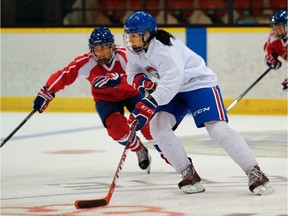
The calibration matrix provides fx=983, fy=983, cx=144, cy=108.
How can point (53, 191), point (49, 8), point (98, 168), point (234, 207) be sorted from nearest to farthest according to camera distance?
point (234, 207) < point (53, 191) < point (98, 168) < point (49, 8)

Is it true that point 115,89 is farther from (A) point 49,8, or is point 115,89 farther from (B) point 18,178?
(A) point 49,8

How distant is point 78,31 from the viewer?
9.56 meters

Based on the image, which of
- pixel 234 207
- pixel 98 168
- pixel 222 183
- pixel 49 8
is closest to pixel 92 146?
pixel 98 168

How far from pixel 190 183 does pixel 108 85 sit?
3.45ft

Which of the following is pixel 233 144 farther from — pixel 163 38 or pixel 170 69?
pixel 163 38

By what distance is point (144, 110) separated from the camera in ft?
14.3

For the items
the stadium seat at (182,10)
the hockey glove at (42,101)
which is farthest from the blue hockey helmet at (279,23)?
the hockey glove at (42,101)

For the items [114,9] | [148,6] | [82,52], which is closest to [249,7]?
[148,6]

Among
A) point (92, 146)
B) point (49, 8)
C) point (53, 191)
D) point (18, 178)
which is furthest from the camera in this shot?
point (49, 8)

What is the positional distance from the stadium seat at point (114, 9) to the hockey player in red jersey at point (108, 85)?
4.53 metres

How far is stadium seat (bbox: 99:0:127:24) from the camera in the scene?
32.8 ft

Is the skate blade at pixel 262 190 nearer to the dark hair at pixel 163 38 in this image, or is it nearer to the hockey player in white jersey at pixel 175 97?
the hockey player in white jersey at pixel 175 97

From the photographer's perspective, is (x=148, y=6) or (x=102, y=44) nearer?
(x=102, y=44)

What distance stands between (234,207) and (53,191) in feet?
3.28
